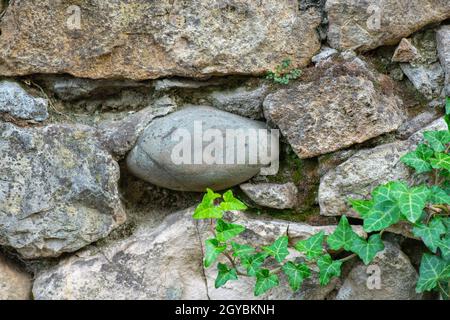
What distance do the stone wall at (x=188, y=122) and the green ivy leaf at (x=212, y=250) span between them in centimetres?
22

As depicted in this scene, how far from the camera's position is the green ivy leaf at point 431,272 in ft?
6.40

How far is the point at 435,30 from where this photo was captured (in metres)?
2.27

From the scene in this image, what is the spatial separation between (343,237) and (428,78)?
759 millimetres

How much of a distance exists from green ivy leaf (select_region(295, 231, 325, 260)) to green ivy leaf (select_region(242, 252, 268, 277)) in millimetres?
137

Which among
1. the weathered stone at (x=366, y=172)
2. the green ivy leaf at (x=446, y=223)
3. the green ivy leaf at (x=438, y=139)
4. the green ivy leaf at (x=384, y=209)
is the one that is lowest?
the green ivy leaf at (x=446, y=223)

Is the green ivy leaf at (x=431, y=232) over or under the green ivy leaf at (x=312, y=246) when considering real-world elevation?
over

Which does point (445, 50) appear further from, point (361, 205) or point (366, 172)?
point (361, 205)

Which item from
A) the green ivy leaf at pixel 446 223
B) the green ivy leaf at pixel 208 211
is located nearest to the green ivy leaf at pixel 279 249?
the green ivy leaf at pixel 208 211

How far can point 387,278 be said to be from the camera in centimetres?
215

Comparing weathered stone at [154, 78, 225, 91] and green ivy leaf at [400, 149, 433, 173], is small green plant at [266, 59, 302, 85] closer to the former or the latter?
weathered stone at [154, 78, 225, 91]

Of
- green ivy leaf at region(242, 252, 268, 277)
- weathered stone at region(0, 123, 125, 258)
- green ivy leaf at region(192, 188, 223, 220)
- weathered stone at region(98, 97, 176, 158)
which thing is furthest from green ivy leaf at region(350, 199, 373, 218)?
weathered stone at region(0, 123, 125, 258)

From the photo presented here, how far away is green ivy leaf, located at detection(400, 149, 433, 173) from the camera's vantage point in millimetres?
2025

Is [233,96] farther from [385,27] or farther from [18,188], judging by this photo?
[18,188]

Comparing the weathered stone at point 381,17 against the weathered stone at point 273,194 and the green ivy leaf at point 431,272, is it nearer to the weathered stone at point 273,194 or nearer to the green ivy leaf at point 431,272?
the weathered stone at point 273,194
